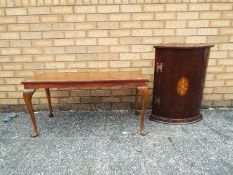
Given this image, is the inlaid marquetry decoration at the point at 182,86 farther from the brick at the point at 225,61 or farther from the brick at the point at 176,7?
the brick at the point at 176,7

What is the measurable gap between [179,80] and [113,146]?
4.28ft

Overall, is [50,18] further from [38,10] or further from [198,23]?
[198,23]

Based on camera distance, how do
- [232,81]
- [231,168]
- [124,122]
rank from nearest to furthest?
[231,168]
[124,122]
[232,81]

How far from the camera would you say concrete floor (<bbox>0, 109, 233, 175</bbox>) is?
95.8 inches

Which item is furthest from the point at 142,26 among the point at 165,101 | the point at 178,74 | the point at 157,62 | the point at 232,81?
the point at 232,81

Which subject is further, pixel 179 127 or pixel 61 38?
pixel 61 38

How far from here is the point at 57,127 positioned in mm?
3432

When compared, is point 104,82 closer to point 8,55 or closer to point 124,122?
point 124,122

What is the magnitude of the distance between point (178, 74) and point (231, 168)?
136cm

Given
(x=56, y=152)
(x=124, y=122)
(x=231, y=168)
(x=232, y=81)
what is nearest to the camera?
(x=231, y=168)

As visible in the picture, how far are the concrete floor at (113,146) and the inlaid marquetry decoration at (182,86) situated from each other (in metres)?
0.50

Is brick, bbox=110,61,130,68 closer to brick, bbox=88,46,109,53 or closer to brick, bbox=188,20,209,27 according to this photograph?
brick, bbox=88,46,109,53

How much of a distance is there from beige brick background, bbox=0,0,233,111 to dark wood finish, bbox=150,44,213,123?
0.54 m

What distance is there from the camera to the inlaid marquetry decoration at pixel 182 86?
3.27m
